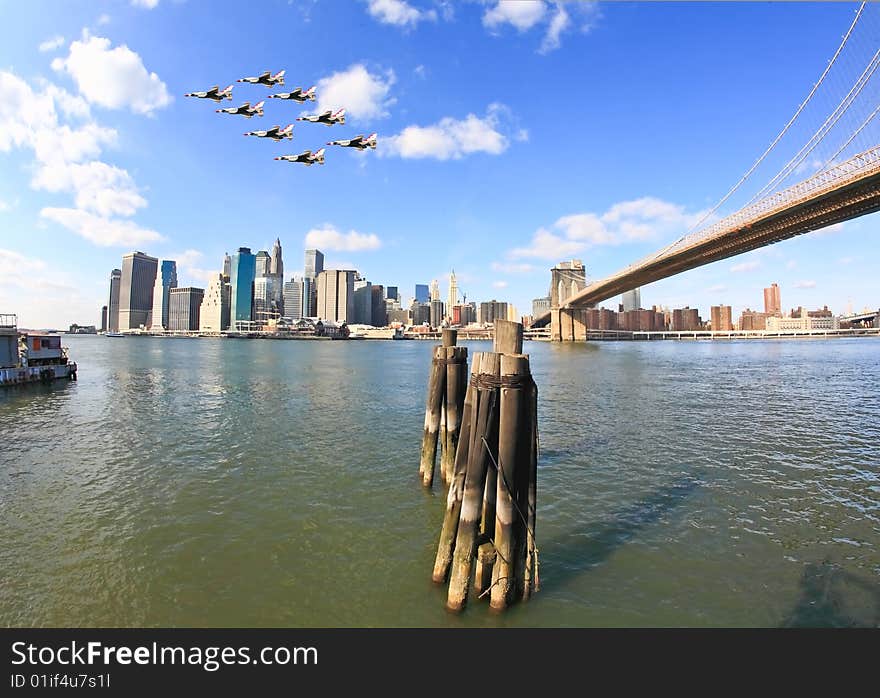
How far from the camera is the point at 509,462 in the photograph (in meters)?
5.78

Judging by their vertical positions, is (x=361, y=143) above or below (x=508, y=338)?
above

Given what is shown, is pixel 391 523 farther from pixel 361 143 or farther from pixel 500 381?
pixel 361 143

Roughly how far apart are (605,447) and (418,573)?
10.0m

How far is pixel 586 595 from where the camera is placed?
6328 millimetres

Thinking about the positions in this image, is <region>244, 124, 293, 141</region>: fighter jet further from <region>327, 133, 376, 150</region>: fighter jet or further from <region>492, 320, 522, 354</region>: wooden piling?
<region>492, 320, 522, 354</region>: wooden piling

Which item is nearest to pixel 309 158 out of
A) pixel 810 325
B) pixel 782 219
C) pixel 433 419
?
pixel 433 419

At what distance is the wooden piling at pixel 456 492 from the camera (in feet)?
20.0

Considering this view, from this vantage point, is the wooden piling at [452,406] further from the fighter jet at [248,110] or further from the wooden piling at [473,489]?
the fighter jet at [248,110]

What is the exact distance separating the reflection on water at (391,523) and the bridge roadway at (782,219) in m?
22.4

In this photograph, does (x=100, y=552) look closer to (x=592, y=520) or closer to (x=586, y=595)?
(x=586, y=595)

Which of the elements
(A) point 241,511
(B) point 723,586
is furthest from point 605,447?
(A) point 241,511

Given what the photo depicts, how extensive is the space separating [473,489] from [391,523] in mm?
3799

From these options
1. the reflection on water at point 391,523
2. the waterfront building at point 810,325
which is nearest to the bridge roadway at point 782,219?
the reflection on water at point 391,523
